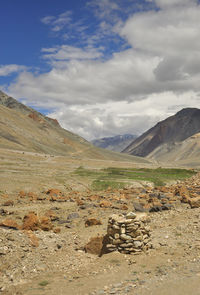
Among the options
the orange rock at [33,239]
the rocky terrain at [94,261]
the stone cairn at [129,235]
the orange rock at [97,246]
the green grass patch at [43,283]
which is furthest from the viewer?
the orange rock at [97,246]

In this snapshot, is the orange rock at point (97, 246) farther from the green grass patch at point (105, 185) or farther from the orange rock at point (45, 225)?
the green grass patch at point (105, 185)

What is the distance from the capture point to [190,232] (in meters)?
16.1

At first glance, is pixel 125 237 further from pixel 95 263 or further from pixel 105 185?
pixel 105 185

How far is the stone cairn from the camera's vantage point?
13570mm

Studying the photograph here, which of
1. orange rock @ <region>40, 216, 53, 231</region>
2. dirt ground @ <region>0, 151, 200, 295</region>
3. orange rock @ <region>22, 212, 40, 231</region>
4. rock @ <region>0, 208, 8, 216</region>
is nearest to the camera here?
dirt ground @ <region>0, 151, 200, 295</region>

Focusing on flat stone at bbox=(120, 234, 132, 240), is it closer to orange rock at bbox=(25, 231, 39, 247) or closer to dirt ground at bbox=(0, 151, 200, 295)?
dirt ground at bbox=(0, 151, 200, 295)

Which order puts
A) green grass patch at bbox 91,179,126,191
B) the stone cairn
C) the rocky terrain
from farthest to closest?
green grass patch at bbox 91,179,126,191
the stone cairn
the rocky terrain

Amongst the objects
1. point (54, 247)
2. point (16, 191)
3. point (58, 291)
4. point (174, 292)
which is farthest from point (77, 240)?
point (16, 191)

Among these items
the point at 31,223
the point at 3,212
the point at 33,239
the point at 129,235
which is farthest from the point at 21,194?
the point at 129,235

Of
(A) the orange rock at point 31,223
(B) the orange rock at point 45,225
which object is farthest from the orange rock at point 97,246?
(A) the orange rock at point 31,223

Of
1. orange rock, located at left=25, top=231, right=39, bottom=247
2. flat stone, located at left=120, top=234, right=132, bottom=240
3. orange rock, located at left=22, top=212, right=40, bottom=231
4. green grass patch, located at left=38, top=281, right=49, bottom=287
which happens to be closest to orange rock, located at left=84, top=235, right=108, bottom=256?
flat stone, located at left=120, top=234, right=132, bottom=240

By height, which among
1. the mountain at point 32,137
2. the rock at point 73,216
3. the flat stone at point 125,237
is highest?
the mountain at point 32,137

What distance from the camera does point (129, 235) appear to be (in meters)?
13.7

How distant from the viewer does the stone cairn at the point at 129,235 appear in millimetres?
13570
